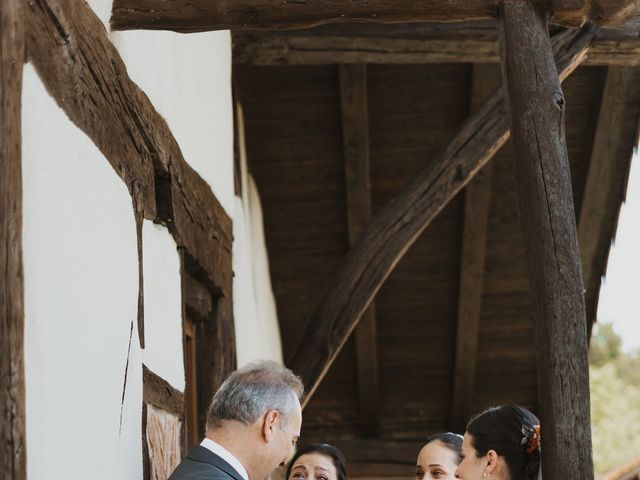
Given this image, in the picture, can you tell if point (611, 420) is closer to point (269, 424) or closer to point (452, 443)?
point (452, 443)

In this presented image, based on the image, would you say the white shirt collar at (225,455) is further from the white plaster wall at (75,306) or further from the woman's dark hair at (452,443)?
the woman's dark hair at (452,443)

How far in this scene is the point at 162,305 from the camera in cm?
383

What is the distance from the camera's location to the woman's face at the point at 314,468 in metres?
3.87

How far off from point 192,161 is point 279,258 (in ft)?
12.2

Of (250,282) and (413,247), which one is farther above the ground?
(413,247)

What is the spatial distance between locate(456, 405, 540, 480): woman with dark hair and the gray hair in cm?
54

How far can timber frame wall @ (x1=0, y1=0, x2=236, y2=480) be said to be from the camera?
2.15 m

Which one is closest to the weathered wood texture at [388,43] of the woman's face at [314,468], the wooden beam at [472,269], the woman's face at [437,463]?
the wooden beam at [472,269]

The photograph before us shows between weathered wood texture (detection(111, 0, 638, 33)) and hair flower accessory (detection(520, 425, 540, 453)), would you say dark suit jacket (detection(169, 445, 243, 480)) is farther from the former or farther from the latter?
weathered wood texture (detection(111, 0, 638, 33))

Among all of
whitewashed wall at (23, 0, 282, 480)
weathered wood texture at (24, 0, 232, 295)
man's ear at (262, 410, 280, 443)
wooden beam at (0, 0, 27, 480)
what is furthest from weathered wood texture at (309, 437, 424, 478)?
wooden beam at (0, 0, 27, 480)

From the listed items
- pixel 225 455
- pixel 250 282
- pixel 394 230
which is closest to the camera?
pixel 225 455

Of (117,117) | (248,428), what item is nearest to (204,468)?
(248,428)

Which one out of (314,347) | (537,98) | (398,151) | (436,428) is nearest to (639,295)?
(436,428)

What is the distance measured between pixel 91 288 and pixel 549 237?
130cm
